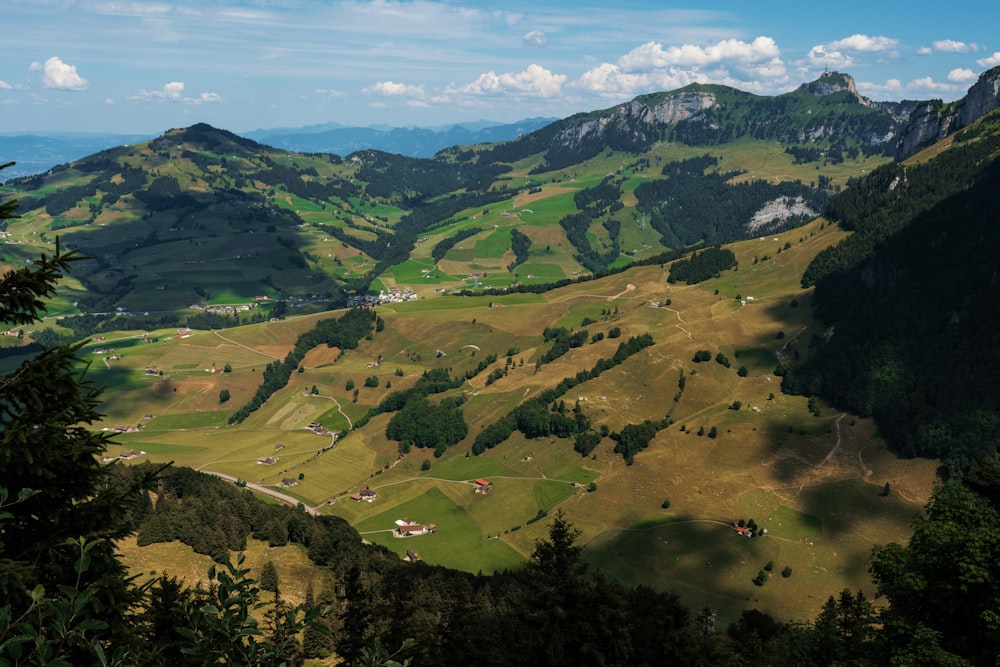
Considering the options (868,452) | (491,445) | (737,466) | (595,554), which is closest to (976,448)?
(868,452)

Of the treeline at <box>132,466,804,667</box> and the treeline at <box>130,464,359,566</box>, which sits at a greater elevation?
the treeline at <box>132,466,804,667</box>

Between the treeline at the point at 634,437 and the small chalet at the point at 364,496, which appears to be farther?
the small chalet at the point at 364,496

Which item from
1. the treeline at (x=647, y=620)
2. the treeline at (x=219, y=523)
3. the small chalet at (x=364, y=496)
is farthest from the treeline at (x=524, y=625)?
the small chalet at (x=364, y=496)

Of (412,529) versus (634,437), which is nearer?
(412,529)

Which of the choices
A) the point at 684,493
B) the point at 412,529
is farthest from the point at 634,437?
the point at 412,529

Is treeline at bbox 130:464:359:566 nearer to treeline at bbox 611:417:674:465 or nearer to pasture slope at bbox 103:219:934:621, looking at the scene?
pasture slope at bbox 103:219:934:621

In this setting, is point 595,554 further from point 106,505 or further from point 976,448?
point 106,505

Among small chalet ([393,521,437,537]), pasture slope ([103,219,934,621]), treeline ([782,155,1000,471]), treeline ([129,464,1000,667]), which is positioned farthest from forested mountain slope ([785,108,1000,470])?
treeline ([129,464,1000,667])

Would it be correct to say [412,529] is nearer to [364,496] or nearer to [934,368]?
[364,496]

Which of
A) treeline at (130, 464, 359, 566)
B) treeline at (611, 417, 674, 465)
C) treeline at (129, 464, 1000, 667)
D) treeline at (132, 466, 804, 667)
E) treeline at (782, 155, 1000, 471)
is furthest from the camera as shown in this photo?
treeline at (611, 417, 674, 465)

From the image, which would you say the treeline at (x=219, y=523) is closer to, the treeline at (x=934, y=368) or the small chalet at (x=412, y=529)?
the small chalet at (x=412, y=529)

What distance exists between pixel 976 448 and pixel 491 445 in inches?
4725

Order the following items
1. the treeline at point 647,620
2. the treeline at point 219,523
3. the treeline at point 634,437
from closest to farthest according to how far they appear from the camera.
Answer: the treeline at point 647,620
the treeline at point 219,523
the treeline at point 634,437

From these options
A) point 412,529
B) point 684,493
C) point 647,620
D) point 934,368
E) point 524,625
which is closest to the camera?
point 524,625
